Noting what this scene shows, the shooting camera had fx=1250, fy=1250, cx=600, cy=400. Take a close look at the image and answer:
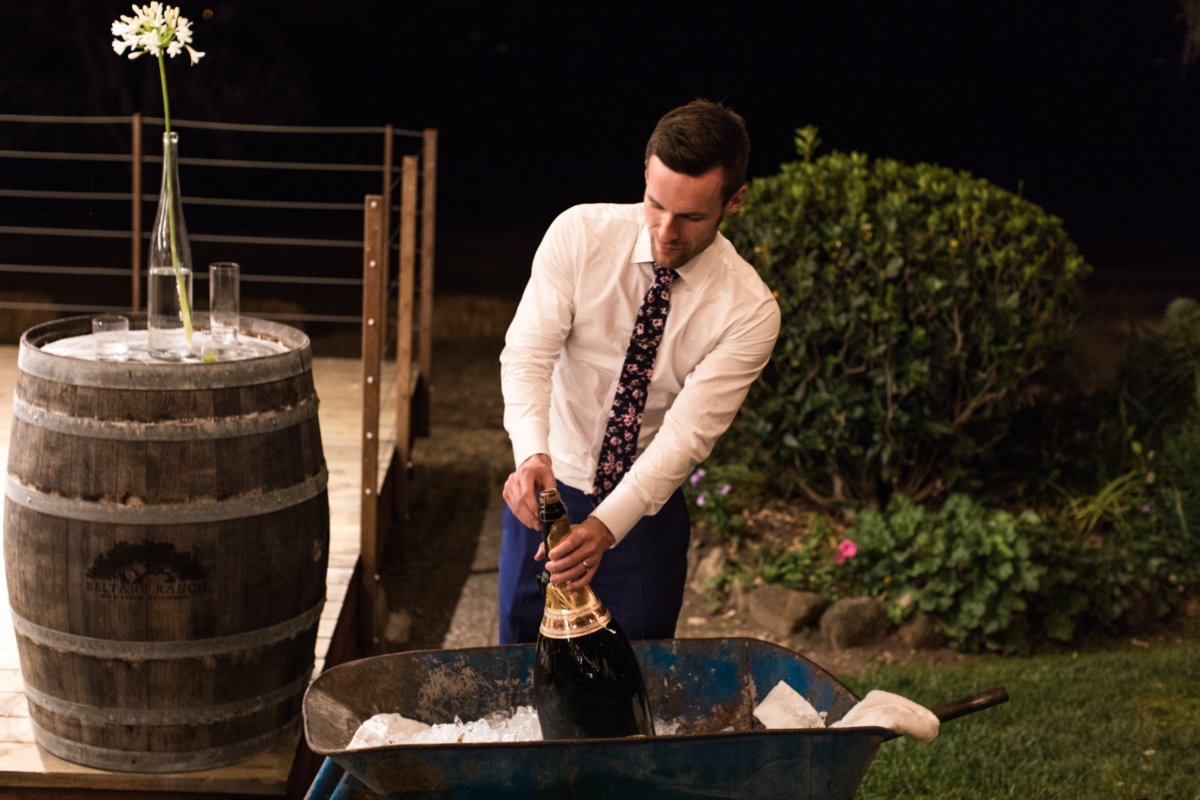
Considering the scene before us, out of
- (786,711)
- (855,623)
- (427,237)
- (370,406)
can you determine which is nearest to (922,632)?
(855,623)

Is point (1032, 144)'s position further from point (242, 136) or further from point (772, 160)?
point (242, 136)

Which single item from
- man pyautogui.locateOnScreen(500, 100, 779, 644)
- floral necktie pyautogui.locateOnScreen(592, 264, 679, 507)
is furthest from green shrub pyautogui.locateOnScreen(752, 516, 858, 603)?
floral necktie pyautogui.locateOnScreen(592, 264, 679, 507)

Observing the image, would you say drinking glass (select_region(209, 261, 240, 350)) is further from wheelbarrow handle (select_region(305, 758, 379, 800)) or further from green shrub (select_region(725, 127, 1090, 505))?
green shrub (select_region(725, 127, 1090, 505))

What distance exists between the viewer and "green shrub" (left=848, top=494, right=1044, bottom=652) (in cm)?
400

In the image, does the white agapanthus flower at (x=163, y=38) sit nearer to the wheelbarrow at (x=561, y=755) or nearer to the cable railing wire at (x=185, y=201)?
the wheelbarrow at (x=561, y=755)

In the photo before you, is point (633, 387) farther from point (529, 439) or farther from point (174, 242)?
point (174, 242)

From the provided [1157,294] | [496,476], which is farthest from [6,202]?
[1157,294]

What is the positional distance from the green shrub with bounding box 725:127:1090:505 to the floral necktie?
223 cm

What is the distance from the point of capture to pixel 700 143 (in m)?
2.00

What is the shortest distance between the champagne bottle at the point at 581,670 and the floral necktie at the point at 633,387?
18.2 inches

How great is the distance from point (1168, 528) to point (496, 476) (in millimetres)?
3046

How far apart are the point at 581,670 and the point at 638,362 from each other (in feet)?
2.11

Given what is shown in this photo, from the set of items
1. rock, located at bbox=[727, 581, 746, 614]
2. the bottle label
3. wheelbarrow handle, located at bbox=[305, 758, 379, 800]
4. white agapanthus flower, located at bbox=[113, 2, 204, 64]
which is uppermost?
white agapanthus flower, located at bbox=[113, 2, 204, 64]

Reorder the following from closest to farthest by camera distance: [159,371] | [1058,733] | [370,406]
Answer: [159,371] → [1058,733] → [370,406]
